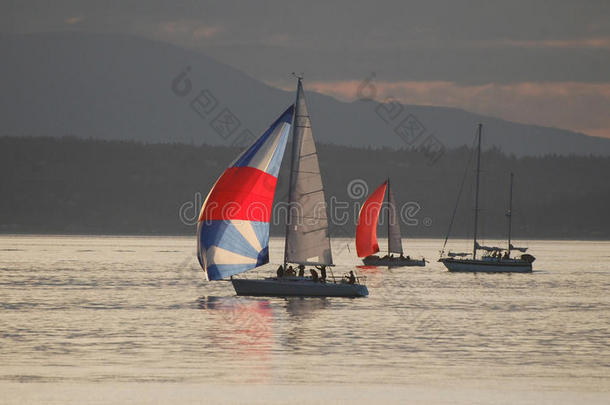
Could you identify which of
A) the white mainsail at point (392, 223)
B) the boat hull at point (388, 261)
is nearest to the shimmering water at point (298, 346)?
the white mainsail at point (392, 223)

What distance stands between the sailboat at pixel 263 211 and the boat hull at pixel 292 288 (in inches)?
2.0

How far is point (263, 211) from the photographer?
57.3 m

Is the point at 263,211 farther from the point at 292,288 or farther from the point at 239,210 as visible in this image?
the point at 292,288

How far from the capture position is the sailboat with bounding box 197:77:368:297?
2227 inches

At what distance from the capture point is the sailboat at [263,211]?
56562mm

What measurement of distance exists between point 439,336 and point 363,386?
1454 centimetres

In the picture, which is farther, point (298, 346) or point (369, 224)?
point (369, 224)

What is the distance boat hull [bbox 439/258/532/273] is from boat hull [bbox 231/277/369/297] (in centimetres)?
4021

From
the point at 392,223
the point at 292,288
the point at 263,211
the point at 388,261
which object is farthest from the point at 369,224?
the point at 292,288

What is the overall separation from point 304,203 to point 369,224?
45980mm

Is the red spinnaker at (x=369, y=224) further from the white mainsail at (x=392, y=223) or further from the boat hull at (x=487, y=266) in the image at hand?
the boat hull at (x=487, y=266)

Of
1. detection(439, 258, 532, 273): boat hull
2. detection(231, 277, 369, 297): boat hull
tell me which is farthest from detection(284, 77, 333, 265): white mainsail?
detection(439, 258, 532, 273): boat hull

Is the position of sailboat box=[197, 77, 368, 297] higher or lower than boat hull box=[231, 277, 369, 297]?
higher

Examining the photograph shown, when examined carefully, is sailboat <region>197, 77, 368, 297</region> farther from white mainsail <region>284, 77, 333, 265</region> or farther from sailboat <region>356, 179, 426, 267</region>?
sailboat <region>356, 179, 426, 267</region>
